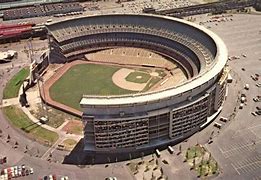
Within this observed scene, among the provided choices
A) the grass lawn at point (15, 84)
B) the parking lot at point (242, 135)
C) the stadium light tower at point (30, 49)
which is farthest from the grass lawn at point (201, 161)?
the stadium light tower at point (30, 49)

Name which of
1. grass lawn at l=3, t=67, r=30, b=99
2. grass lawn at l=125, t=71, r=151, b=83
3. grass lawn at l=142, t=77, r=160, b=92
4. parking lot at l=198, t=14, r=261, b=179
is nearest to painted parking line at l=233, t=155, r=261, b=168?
parking lot at l=198, t=14, r=261, b=179

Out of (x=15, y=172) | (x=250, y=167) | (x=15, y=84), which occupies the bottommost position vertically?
(x=15, y=172)

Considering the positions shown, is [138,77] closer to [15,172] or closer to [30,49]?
[30,49]

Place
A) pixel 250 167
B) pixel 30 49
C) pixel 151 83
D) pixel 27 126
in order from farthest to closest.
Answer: pixel 30 49 → pixel 151 83 → pixel 27 126 → pixel 250 167

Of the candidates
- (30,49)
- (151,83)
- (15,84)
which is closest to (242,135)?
(151,83)

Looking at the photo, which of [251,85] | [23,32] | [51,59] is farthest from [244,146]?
[23,32]

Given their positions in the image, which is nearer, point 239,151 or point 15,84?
point 239,151

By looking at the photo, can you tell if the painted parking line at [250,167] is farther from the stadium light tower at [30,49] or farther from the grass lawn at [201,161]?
the stadium light tower at [30,49]

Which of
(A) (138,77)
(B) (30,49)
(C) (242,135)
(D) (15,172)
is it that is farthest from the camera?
(B) (30,49)
